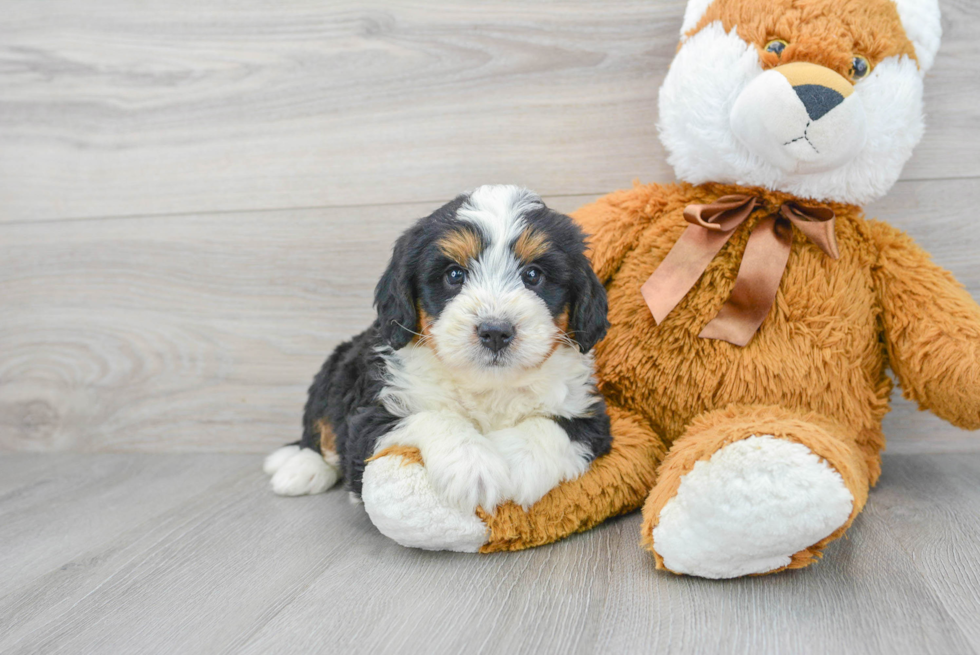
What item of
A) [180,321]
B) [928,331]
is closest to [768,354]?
[928,331]

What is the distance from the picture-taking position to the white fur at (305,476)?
1.82 meters

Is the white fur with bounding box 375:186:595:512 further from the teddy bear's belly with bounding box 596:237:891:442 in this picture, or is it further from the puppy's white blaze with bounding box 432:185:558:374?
the teddy bear's belly with bounding box 596:237:891:442

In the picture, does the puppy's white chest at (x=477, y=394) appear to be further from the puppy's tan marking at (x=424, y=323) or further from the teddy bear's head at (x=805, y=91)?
the teddy bear's head at (x=805, y=91)

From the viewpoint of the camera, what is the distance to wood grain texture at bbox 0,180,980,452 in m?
2.10

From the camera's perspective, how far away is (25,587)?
4.44 ft

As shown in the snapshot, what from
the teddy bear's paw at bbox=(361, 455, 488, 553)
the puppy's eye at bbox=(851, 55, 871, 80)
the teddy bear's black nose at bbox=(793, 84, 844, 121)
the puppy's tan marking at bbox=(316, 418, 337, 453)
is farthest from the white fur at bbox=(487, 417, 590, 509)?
the puppy's eye at bbox=(851, 55, 871, 80)

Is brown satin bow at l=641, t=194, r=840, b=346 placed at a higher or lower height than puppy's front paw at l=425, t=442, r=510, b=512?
higher

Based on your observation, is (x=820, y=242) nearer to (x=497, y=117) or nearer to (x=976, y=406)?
(x=976, y=406)

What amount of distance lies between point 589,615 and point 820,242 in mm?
895

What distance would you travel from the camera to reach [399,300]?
1387mm

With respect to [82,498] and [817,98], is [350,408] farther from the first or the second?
[817,98]

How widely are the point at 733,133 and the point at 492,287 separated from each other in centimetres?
62

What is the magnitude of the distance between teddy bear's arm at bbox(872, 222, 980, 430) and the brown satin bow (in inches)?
6.9

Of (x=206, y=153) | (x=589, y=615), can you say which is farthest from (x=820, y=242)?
(x=206, y=153)
